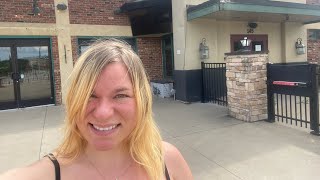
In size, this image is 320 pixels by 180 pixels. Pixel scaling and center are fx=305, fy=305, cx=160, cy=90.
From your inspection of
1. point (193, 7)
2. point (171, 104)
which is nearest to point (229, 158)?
point (171, 104)

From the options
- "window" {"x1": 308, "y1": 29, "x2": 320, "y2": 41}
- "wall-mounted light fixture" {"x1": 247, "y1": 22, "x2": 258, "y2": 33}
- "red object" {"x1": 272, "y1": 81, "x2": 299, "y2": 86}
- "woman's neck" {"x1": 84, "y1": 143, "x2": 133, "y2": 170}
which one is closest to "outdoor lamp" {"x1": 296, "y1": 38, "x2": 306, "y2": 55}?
"window" {"x1": 308, "y1": 29, "x2": 320, "y2": 41}

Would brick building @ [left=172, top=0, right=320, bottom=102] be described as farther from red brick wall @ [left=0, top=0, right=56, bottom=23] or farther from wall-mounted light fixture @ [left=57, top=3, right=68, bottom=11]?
red brick wall @ [left=0, top=0, right=56, bottom=23]

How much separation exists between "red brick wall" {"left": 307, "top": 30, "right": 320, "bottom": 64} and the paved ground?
305 inches

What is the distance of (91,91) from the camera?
1.27 m

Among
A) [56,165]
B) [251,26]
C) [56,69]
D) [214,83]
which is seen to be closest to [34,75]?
[56,69]

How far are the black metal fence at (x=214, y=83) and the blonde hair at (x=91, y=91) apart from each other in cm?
749

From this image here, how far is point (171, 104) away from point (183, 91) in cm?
70

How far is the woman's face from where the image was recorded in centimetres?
127

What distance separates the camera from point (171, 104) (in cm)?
980

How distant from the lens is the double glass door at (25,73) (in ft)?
31.8

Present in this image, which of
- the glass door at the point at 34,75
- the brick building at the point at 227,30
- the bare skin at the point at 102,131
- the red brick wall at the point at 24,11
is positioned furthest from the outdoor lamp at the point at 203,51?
the bare skin at the point at 102,131

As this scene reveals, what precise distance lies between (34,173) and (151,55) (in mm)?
10836

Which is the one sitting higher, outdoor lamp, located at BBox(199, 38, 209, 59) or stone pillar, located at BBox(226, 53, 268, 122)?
outdoor lamp, located at BBox(199, 38, 209, 59)

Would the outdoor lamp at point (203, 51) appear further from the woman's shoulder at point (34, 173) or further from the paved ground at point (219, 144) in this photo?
the woman's shoulder at point (34, 173)
